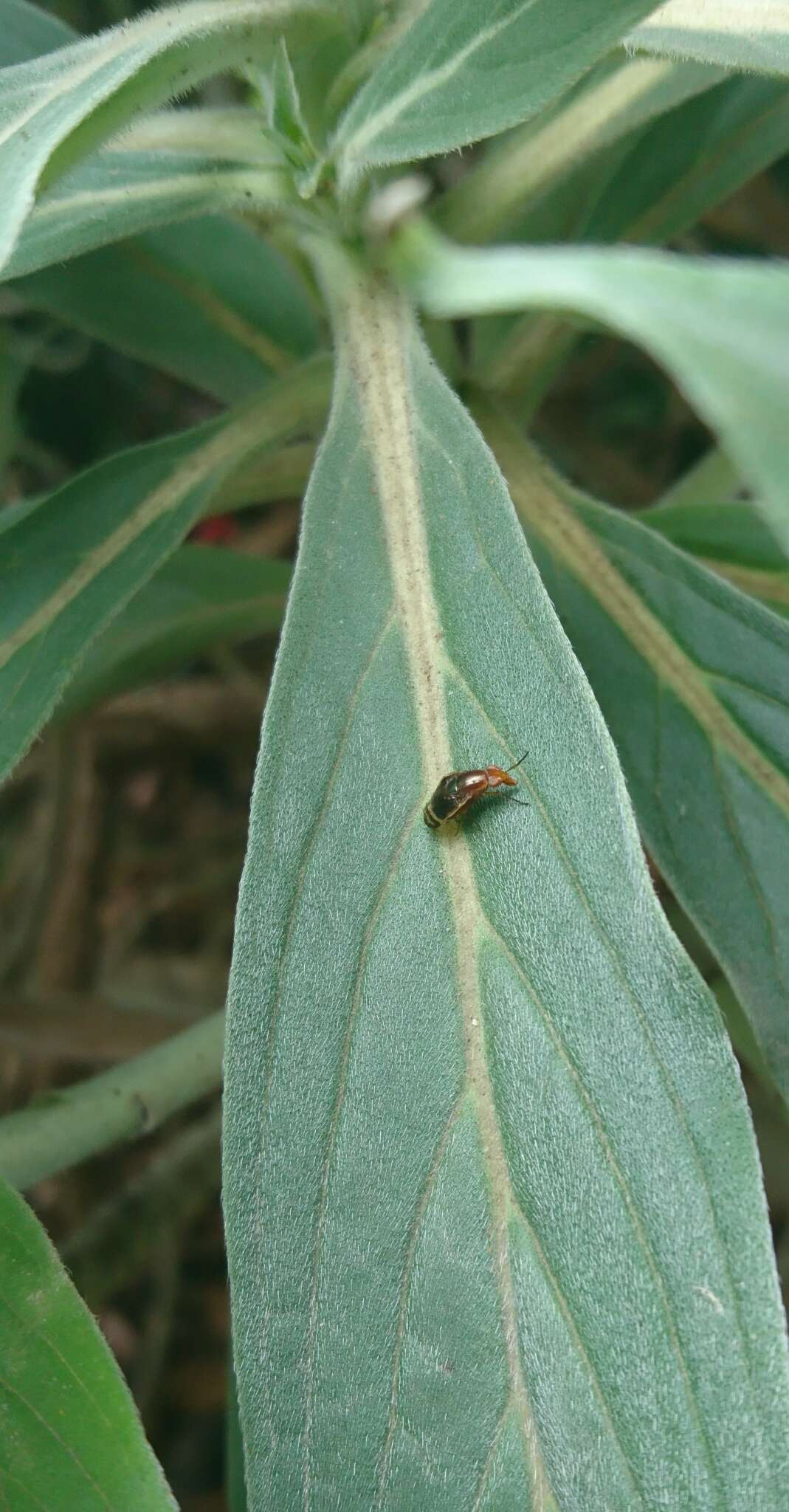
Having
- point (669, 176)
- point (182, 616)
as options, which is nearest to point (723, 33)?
point (669, 176)

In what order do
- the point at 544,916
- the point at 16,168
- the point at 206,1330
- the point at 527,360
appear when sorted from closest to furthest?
A: the point at 16,168 → the point at 544,916 → the point at 527,360 → the point at 206,1330

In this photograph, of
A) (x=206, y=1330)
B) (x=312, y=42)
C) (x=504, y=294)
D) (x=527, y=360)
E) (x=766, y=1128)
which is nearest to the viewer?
(x=504, y=294)

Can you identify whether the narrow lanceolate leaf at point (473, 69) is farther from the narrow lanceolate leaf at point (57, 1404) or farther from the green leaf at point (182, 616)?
the narrow lanceolate leaf at point (57, 1404)

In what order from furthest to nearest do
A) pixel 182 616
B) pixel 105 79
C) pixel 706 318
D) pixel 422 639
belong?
pixel 182 616 → pixel 422 639 → pixel 105 79 → pixel 706 318

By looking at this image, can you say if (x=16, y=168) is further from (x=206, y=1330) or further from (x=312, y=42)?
(x=206, y=1330)

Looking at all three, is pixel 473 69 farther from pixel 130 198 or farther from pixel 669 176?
pixel 669 176

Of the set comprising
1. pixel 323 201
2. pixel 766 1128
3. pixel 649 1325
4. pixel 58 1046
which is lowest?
pixel 649 1325

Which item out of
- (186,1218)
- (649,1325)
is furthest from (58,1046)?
(649,1325)

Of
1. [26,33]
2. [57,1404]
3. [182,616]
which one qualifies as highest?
[26,33]
